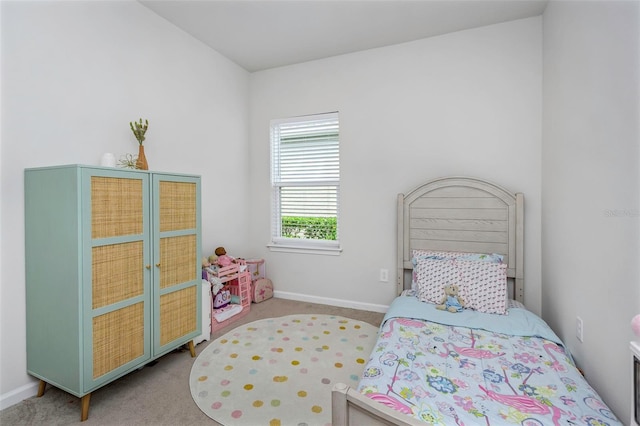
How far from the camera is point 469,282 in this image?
2.29m

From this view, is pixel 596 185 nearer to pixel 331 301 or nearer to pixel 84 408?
pixel 331 301

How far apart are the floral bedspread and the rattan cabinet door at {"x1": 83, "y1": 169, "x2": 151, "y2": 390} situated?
1418 mm

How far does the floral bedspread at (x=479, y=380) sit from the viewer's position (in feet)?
3.84

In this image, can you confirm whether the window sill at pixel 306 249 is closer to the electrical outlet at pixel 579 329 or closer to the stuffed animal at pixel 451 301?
the stuffed animal at pixel 451 301

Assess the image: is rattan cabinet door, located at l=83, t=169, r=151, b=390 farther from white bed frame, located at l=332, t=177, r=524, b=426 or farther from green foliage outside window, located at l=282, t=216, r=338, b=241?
white bed frame, located at l=332, t=177, r=524, b=426

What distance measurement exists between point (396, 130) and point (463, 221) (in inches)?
42.5

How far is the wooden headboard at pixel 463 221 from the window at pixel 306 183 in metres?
0.78

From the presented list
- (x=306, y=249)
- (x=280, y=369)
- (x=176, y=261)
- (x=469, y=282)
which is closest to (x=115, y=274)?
(x=176, y=261)

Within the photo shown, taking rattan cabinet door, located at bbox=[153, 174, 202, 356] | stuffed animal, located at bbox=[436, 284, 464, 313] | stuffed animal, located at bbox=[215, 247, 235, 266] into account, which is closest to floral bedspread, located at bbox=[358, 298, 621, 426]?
stuffed animal, located at bbox=[436, 284, 464, 313]

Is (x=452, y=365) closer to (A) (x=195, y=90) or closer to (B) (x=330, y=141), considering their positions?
(B) (x=330, y=141)

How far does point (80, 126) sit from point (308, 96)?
2127 mm

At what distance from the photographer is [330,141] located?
3.32 meters

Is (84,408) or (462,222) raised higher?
(462,222)

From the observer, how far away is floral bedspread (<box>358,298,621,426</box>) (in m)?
1.17
